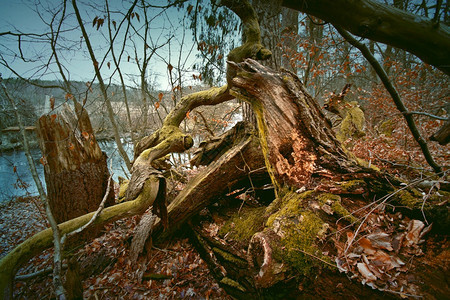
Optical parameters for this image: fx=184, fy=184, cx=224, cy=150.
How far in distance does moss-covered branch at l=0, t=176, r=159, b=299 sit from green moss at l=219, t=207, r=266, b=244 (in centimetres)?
127

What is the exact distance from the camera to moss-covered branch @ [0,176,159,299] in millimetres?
1555

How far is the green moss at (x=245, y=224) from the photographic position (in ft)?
8.05

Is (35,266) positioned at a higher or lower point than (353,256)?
lower

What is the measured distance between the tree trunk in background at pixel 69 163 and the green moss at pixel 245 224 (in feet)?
8.79

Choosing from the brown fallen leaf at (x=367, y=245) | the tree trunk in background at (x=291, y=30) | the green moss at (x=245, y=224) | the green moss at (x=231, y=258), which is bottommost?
the green moss at (x=231, y=258)

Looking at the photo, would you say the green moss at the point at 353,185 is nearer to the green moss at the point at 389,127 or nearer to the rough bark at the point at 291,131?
the rough bark at the point at 291,131

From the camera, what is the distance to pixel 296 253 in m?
1.49

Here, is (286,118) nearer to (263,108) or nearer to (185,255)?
(263,108)

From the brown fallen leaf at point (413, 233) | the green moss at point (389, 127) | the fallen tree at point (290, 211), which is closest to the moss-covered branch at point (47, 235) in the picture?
the fallen tree at point (290, 211)

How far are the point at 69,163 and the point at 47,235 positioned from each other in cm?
191

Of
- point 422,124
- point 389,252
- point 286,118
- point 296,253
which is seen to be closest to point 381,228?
point 389,252

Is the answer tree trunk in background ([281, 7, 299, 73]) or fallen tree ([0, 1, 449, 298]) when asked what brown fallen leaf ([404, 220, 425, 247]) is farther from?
tree trunk in background ([281, 7, 299, 73])

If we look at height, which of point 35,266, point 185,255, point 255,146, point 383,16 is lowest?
point 185,255

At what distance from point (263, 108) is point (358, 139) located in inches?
191
